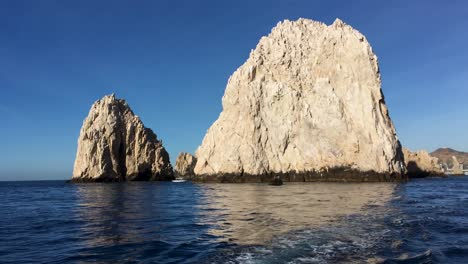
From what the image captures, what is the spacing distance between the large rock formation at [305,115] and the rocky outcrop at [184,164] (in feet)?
178

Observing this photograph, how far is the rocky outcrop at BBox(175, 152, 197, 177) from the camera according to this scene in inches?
5935

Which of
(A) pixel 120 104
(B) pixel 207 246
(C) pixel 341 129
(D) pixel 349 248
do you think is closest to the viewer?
(D) pixel 349 248

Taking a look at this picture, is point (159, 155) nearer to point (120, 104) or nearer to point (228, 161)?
point (120, 104)

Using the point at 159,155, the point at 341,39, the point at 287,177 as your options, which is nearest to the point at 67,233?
the point at 287,177

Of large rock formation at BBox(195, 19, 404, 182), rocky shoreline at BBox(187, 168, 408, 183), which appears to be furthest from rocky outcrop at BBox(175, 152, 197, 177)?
rocky shoreline at BBox(187, 168, 408, 183)

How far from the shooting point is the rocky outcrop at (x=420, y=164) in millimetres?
121250

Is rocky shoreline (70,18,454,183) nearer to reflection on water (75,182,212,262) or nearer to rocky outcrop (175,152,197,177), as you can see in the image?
reflection on water (75,182,212,262)

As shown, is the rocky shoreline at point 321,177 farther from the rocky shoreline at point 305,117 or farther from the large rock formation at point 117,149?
the large rock formation at point 117,149

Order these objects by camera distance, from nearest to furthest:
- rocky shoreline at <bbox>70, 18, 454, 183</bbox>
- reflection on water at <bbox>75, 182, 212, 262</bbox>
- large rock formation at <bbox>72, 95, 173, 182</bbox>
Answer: reflection on water at <bbox>75, 182, 212, 262</bbox> → rocky shoreline at <bbox>70, 18, 454, 183</bbox> → large rock formation at <bbox>72, 95, 173, 182</bbox>

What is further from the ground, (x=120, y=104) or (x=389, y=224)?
(x=120, y=104)

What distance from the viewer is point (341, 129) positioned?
81875mm

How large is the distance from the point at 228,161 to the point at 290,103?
18.3 m

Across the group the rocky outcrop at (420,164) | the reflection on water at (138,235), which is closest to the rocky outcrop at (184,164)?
the rocky outcrop at (420,164)

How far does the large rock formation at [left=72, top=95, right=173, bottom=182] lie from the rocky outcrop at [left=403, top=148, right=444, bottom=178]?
72905mm
